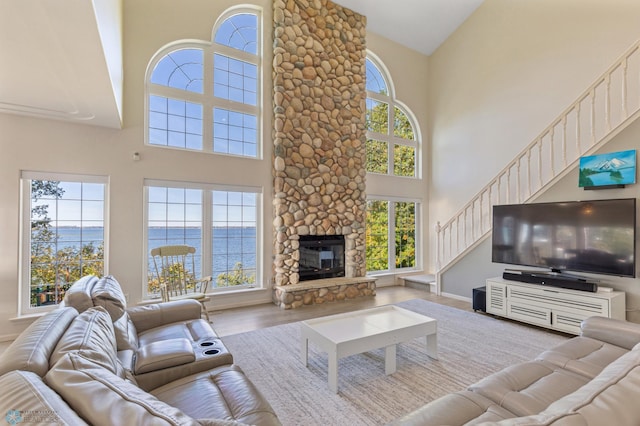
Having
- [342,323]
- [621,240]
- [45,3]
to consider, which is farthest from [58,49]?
[621,240]

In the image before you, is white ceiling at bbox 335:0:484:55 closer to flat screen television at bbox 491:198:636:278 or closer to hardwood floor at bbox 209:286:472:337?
flat screen television at bbox 491:198:636:278

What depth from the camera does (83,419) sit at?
2.74 feet

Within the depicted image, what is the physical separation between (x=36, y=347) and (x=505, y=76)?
7.49 metres

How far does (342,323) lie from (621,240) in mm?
3346

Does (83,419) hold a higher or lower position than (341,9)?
lower

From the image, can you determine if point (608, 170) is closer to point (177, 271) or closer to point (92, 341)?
point (92, 341)

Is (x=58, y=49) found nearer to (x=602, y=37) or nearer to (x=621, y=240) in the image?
(x=621, y=240)

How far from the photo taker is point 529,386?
174 centimetres

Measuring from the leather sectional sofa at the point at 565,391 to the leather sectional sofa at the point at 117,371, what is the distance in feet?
2.70

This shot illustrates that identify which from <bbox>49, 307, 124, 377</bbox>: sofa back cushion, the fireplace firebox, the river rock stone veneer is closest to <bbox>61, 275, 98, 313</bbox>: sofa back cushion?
<bbox>49, 307, 124, 377</bbox>: sofa back cushion

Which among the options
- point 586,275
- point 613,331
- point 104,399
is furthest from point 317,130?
point 104,399

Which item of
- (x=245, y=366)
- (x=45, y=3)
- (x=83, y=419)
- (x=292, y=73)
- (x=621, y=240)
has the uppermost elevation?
(x=292, y=73)

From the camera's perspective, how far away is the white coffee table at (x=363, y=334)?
2508 mm

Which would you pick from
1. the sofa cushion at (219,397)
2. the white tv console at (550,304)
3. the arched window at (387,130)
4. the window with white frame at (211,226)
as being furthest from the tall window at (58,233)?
the white tv console at (550,304)
